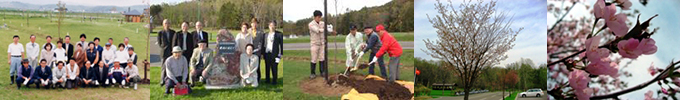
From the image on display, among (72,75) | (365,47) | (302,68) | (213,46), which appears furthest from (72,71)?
(365,47)

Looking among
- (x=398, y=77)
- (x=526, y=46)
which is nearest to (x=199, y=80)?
(x=398, y=77)

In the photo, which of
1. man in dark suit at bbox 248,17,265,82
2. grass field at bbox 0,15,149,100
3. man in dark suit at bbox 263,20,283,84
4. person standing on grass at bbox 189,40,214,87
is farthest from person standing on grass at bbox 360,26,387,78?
grass field at bbox 0,15,149,100

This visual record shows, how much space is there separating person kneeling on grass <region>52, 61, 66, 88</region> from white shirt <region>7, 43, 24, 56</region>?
357 millimetres

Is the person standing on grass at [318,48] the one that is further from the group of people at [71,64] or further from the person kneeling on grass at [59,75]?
the person kneeling on grass at [59,75]

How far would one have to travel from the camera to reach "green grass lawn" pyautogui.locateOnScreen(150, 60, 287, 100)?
5.68 m

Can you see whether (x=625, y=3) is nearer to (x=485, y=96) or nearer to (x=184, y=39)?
(x=485, y=96)

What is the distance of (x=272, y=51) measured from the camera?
6020 millimetres

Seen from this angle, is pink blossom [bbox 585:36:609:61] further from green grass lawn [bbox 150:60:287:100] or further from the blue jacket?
the blue jacket

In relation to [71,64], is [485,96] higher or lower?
lower

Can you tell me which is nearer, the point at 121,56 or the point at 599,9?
the point at 599,9

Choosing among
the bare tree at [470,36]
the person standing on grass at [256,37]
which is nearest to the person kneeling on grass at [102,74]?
the person standing on grass at [256,37]

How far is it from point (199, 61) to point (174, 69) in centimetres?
26

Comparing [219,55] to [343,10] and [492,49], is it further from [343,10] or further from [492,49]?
[492,49]

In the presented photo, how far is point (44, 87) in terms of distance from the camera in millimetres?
5559
